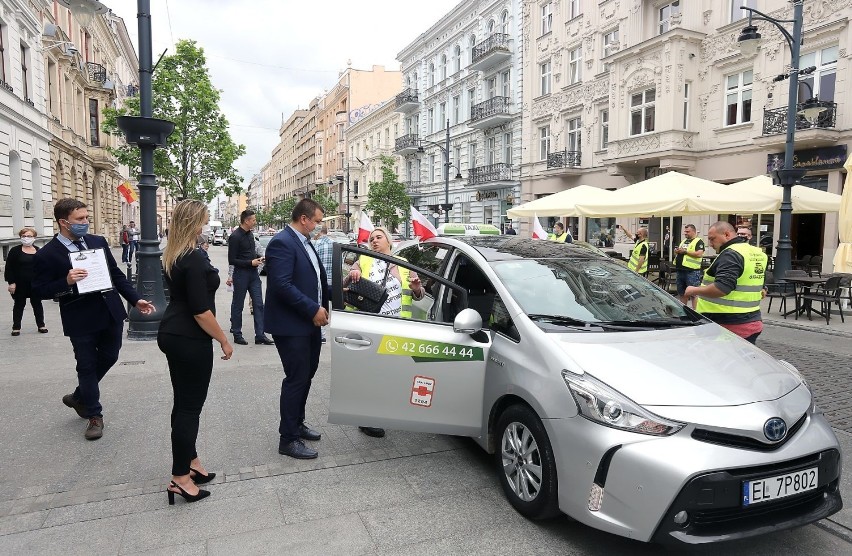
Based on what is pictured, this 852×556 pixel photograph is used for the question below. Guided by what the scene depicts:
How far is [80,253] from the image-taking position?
179 inches

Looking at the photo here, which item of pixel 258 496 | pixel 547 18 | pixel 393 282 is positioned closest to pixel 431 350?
pixel 258 496

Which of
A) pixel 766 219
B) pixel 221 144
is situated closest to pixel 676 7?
pixel 766 219

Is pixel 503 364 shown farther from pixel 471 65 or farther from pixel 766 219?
pixel 471 65

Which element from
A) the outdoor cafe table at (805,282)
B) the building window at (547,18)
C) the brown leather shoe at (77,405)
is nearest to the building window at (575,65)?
the building window at (547,18)

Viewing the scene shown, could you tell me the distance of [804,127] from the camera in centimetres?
1762

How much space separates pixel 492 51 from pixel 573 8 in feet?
19.9

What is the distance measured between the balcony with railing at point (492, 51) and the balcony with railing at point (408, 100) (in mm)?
11145

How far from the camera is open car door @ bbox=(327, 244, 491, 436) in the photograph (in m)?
3.79

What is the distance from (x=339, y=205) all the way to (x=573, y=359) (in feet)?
231

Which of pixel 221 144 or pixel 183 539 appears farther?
pixel 221 144

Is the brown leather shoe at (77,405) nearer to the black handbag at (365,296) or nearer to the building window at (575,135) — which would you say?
the black handbag at (365,296)

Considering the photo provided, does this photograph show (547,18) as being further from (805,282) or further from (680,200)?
(805,282)

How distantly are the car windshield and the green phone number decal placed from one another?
1.52ft

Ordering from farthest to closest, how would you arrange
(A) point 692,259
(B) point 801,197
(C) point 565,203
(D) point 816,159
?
(D) point 816,159 → (C) point 565,203 → (B) point 801,197 → (A) point 692,259
